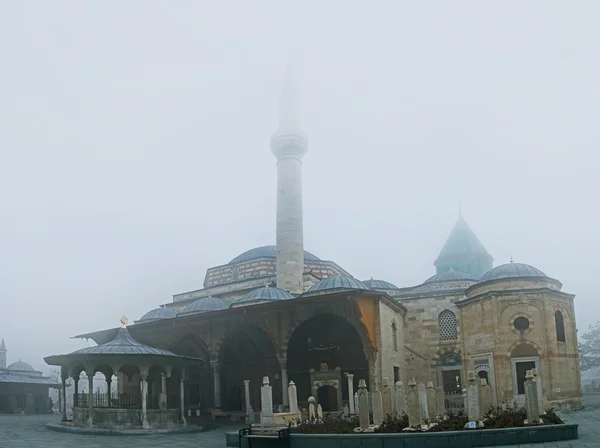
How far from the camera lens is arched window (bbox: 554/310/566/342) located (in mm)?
25188

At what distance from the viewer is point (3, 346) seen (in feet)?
215

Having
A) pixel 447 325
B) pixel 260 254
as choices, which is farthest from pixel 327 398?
pixel 260 254

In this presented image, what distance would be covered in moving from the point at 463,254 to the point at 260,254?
15909 mm

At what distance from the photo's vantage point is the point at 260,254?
39.2 m

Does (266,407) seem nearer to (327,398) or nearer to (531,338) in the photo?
(327,398)

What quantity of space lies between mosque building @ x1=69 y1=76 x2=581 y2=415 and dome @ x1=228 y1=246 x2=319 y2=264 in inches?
86.3

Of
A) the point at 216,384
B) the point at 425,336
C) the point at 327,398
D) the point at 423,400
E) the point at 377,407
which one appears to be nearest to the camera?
the point at 377,407

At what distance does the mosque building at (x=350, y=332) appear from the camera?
24.8m

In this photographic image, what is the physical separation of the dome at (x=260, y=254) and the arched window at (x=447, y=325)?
30.9 feet

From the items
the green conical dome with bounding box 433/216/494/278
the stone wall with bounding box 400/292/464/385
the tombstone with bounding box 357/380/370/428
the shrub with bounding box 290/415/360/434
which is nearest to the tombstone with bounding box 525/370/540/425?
the tombstone with bounding box 357/380/370/428

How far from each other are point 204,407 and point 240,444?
1509cm

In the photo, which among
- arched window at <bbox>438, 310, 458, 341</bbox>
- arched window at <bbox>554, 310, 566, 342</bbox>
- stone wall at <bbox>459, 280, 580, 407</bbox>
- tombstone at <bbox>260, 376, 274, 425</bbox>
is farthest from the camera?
arched window at <bbox>438, 310, 458, 341</bbox>

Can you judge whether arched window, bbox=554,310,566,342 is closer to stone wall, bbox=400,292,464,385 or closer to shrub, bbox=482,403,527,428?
stone wall, bbox=400,292,464,385

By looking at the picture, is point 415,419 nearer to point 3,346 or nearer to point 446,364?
point 446,364
